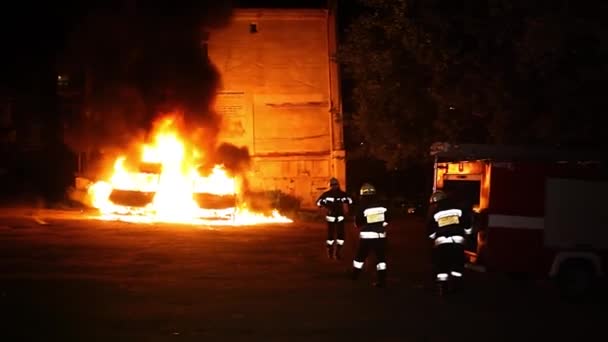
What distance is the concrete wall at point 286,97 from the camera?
31.7 meters

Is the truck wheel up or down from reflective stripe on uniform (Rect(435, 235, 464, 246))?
down

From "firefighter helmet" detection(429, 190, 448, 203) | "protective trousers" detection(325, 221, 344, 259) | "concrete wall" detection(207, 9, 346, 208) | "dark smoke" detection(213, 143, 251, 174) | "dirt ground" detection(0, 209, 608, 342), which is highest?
"concrete wall" detection(207, 9, 346, 208)

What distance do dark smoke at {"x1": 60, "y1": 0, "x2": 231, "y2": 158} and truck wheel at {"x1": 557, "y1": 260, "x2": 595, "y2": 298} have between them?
685 inches

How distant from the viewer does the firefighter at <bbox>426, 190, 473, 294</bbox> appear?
12641 millimetres

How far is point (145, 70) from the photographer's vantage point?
28.4 metres

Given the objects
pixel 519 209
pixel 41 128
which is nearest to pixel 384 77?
pixel 519 209

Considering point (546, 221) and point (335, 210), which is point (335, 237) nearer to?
point (335, 210)

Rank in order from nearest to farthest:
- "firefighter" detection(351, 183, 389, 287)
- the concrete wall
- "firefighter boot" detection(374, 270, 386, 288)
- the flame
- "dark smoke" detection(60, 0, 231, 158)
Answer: "firefighter boot" detection(374, 270, 386, 288) → "firefighter" detection(351, 183, 389, 287) → the flame → "dark smoke" detection(60, 0, 231, 158) → the concrete wall

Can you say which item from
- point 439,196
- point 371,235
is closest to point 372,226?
point 371,235

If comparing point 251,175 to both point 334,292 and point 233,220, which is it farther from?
point 334,292

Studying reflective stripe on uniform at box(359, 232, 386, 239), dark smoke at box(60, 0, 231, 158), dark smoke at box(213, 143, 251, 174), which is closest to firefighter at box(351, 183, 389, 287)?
reflective stripe on uniform at box(359, 232, 386, 239)

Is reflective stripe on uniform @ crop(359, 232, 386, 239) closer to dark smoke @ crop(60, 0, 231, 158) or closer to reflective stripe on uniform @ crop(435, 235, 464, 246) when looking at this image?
reflective stripe on uniform @ crop(435, 235, 464, 246)

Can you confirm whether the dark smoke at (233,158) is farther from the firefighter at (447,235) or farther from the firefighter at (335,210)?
the firefighter at (447,235)

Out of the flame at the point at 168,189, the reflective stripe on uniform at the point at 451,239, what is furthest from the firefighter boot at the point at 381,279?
the flame at the point at 168,189
